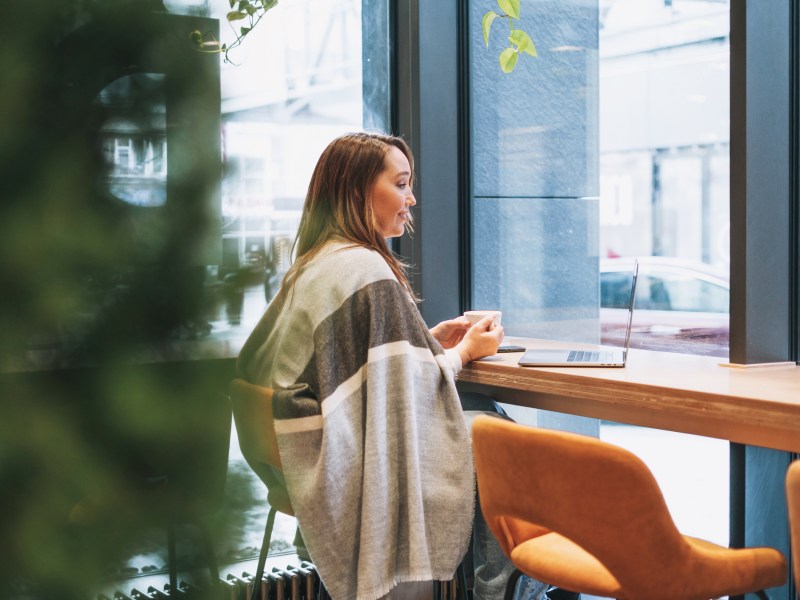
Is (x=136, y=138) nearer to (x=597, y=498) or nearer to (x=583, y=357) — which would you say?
(x=597, y=498)

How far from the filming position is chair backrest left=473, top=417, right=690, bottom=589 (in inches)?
48.2

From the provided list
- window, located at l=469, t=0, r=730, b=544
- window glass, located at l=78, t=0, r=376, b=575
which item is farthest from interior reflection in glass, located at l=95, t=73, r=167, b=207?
window, located at l=469, t=0, r=730, b=544

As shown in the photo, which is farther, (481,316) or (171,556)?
(481,316)

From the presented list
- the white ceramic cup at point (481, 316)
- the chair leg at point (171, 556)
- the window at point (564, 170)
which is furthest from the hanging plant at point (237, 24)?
the window at point (564, 170)

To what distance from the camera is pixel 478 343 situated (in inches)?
80.4

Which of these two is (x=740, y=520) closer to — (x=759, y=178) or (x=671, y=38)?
(x=759, y=178)

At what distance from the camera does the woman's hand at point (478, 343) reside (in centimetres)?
203

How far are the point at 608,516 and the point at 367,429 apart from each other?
0.64 m

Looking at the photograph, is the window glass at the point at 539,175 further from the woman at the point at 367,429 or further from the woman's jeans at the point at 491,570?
the woman at the point at 367,429

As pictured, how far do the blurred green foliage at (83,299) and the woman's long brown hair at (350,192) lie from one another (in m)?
1.62

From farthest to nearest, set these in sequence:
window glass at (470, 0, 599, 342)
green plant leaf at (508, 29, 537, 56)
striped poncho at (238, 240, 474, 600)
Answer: window glass at (470, 0, 599, 342)
green plant leaf at (508, 29, 537, 56)
striped poncho at (238, 240, 474, 600)

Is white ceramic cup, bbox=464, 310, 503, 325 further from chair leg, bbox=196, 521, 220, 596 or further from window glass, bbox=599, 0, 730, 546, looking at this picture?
chair leg, bbox=196, 521, 220, 596

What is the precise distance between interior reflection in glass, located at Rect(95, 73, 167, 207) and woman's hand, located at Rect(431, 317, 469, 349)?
194 centimetres

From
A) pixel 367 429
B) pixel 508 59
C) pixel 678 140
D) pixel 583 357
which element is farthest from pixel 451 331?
pixel 678 140
